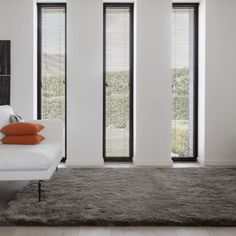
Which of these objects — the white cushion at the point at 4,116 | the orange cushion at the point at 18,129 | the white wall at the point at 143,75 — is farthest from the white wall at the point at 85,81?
the orange cushion at the point at 18,129

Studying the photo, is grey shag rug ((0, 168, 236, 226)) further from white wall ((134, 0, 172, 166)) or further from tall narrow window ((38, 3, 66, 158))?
tall narrow window ((38, 3, 66, 158))

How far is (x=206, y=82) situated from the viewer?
18.7ft

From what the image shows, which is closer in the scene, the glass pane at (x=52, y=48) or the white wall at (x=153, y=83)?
the white wall at (x=153, y=83)

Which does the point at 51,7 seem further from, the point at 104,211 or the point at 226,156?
the point at 104,211

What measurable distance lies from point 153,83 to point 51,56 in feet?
5.51

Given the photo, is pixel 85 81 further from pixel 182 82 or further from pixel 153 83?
pixel 182 82

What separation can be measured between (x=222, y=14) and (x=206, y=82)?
103cm

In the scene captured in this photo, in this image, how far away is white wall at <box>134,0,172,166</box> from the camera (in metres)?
5.70

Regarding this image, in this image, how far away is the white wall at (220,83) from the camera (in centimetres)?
569

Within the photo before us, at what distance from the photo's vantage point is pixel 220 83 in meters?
5.71

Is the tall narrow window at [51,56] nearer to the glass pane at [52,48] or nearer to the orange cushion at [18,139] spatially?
the glass pane at [52,48]

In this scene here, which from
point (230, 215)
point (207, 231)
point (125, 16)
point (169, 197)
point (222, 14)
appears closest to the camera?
point (207, 231)

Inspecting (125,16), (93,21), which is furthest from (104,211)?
(125,16)

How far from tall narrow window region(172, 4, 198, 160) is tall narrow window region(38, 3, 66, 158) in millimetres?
1771
